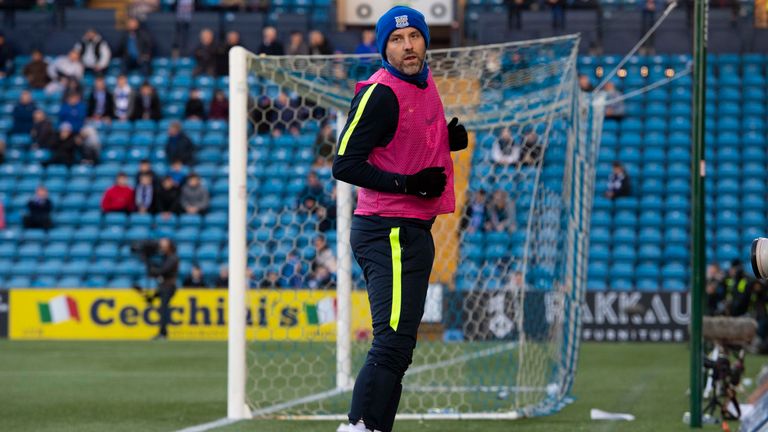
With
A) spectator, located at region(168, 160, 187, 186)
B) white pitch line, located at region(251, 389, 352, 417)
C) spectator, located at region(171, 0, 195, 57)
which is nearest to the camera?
white pitch line, located at region(251, 389, 352, 417)

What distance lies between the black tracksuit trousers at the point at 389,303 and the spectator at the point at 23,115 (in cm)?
1905

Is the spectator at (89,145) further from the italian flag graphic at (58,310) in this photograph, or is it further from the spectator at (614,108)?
the spectator at (614,108)

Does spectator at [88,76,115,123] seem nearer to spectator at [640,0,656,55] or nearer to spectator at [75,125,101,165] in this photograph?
spectator at [75,125,101,165]


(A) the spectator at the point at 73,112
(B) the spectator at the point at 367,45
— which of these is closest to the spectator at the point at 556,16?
(B) the spectator at the point at 367,45

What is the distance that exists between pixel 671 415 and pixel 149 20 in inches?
735

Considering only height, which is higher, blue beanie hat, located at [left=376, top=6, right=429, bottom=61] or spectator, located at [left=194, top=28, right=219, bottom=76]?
spectator, located at [left=194, top=28, right=219, bottom=76]

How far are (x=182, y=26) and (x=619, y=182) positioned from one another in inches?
361

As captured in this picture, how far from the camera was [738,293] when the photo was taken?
15922mm

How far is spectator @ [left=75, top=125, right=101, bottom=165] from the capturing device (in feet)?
73.3

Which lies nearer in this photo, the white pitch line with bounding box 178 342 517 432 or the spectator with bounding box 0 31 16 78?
the white pitch line with bounding box 178 342 517 432

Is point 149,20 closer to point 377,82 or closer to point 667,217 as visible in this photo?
point 667,217

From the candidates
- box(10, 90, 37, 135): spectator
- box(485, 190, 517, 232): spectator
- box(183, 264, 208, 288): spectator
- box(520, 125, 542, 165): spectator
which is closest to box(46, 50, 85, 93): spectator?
box(10, 90, 37, 135): spectator

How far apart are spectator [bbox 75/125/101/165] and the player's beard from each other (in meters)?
18.0

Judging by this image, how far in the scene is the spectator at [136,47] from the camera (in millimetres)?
23969
